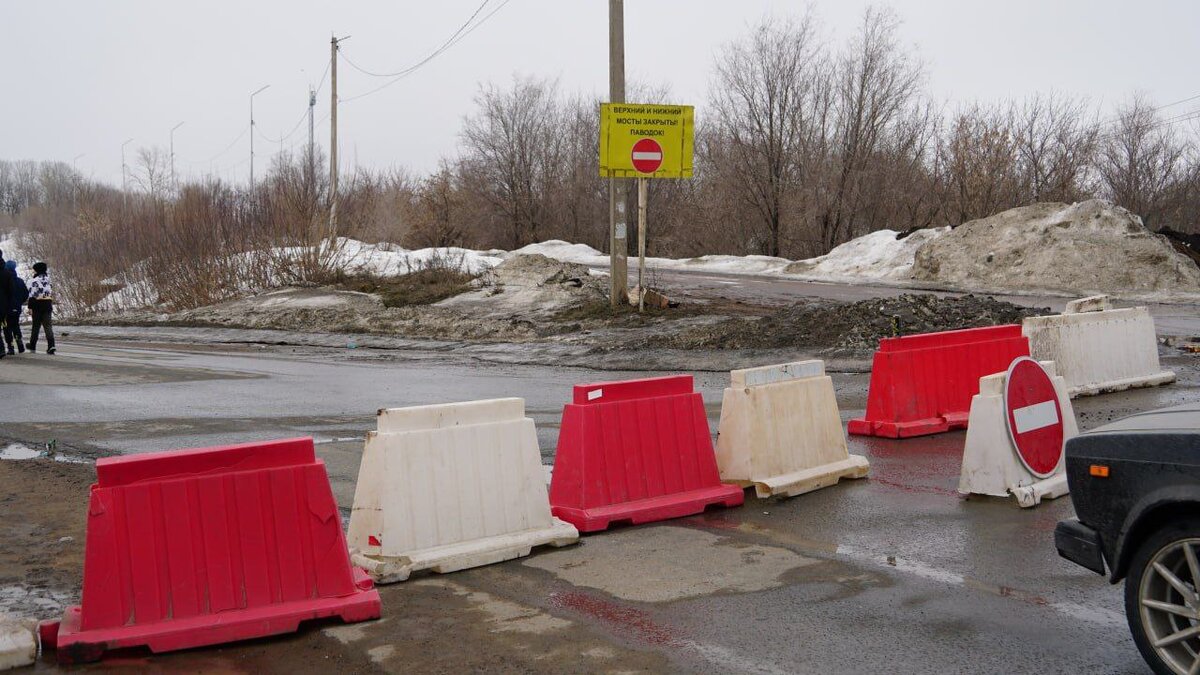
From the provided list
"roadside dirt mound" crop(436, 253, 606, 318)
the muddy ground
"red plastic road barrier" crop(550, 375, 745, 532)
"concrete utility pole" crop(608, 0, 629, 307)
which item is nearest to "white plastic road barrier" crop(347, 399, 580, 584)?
"red plastic road barrier" crop(550, 375, 745, 532)

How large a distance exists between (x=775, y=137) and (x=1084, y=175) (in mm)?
12859

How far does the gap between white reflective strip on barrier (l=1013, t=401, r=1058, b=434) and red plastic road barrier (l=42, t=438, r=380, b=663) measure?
4567 mm

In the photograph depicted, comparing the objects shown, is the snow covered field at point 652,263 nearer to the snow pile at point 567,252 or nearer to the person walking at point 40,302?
the snow pile at point 567,252

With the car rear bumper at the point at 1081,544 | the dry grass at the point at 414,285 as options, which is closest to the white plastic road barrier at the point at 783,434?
the car rear bumper at the point at 1081,544

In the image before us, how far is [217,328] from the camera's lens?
28906 mm

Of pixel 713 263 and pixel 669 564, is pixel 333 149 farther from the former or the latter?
pixel 669 564

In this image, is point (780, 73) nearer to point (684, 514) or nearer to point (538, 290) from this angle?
point (538, 290)

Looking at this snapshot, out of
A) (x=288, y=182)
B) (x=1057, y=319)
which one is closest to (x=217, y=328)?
(x=288, y=182)

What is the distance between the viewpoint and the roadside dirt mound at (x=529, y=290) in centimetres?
2402

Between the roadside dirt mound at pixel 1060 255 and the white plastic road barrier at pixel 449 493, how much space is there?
24.2 meters

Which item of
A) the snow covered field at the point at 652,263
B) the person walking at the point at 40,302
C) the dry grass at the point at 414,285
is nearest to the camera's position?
the person walking at the point at 40,302

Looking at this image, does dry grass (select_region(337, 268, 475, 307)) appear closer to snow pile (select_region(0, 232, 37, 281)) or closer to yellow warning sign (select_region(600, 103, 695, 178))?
yellow warning sign (select_region(600, 103, 695, 178))

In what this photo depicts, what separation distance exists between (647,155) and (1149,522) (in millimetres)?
16339

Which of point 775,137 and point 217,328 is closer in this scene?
point 217,328
